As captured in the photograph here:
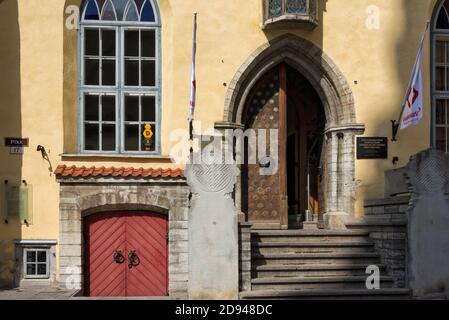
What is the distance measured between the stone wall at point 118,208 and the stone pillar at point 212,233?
175 centimetres

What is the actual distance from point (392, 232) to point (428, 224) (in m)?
0.61

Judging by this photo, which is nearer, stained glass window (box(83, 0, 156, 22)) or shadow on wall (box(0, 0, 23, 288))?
shadow on wall (box(0, 0, 23, 288))

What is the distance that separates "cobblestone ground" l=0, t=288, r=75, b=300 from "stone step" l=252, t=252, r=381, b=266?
3.10m

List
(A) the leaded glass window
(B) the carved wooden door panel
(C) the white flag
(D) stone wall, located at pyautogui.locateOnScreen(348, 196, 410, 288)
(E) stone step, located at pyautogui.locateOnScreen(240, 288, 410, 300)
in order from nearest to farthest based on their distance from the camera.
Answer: (E) stone step, located at pyautogui.locateOnScreen(240, 288, 410, 300)
(D) stone wall, located at pyautogui.locateOnScreen(348, 196, 410, 288)
(C) the white flag
(A) the leaded glass window
(B) the carved wooden door panel

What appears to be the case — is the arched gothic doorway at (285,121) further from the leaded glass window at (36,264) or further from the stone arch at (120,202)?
the leaded glass window at (36,264)

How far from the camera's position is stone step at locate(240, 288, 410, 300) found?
30.5 feet

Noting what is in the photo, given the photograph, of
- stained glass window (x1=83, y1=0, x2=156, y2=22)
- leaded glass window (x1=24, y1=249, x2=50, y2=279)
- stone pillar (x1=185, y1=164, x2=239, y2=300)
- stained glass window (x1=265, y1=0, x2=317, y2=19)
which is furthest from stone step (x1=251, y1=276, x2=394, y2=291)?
stained glass window (x1=83, y1=0, x2=156, y2=22)

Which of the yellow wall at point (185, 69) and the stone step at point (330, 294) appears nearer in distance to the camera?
the stone step at point (330, 294)

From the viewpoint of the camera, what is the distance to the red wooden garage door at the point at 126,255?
11.0 meters

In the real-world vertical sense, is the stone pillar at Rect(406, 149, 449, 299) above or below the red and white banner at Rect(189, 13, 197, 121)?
below

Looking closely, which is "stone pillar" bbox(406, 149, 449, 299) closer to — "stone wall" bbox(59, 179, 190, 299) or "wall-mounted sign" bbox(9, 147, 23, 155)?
"stone wall" bbox(59, 179, 190, 299)

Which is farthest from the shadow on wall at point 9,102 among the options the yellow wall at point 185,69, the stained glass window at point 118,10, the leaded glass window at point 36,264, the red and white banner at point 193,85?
the red and white banner at point 193,85

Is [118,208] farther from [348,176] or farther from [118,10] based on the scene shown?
[348,176]

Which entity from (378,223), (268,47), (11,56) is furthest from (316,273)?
(11,56)
